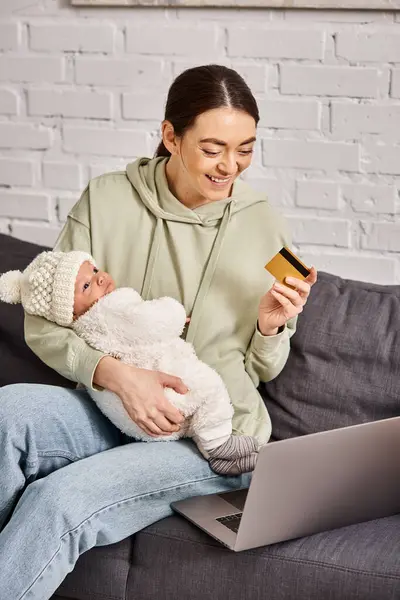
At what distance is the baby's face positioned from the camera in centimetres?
182

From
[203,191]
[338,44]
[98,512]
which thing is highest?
[338,44]

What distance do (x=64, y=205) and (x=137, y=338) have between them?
100 centimetres

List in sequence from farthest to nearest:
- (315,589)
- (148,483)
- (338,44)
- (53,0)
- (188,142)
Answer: (53,0) < (338,44) < (188,142) < (148,483) < (315,589)

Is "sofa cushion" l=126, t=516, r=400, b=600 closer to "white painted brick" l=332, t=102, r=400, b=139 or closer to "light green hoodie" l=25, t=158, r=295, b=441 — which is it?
"light green hoodie" l=25, t=158, r=295, b=441

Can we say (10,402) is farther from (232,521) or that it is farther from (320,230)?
(320,230)

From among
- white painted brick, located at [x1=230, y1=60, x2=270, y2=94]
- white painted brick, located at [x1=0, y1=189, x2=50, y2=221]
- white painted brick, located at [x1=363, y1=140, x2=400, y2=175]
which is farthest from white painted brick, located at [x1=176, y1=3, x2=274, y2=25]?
white painted brick, located at [x1=0, y1=189, x2=50, y2=221]

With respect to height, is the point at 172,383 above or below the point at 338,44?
below

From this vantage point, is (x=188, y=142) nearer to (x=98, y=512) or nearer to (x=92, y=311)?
(x=92, y=311)

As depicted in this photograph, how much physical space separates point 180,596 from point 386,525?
0.41 m

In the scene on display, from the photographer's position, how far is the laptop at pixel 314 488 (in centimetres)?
153

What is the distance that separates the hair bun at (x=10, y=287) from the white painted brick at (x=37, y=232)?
2.74 feet

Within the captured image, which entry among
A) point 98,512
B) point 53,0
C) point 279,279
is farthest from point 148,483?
point 53,0

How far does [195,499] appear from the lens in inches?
72.0

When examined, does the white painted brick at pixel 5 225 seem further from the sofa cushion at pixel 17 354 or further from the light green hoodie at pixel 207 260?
the light green hoodie at pixel 207 260
